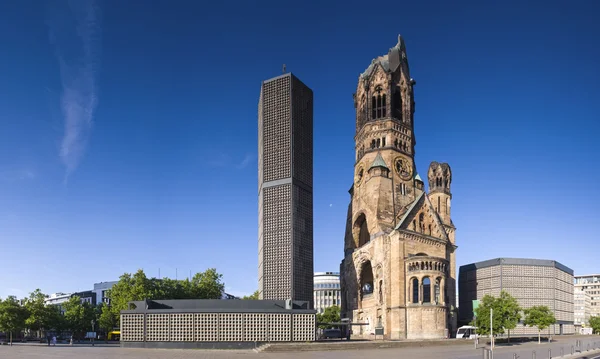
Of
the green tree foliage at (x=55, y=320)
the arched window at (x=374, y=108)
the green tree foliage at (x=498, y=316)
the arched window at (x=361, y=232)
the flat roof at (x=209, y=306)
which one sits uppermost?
the arched window at (x=374, y=108)

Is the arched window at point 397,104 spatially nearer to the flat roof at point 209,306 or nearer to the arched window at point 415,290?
the arched window at point 415,290

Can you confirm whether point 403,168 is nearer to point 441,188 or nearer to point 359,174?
point 359,174

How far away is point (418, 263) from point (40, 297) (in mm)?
59572

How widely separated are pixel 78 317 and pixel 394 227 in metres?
57.8

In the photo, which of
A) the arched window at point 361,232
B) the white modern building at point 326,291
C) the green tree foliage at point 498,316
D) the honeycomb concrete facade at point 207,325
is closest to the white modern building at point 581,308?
the white modern building at point 326,291

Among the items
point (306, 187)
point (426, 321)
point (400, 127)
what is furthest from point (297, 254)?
point (400, 127)

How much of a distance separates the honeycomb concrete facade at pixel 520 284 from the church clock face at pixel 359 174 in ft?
118

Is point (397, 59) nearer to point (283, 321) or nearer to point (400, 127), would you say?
point (400, 127)

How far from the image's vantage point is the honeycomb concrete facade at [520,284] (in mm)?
104812

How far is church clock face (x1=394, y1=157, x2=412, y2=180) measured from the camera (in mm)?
85338

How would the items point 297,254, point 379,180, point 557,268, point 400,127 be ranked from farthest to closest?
point 557,268, point 400,127, point 379,180, point 297,254

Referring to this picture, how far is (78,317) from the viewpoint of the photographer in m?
93.0

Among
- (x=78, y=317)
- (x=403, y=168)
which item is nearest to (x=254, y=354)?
(x=403, y=168)

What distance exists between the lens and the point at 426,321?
7112 cm
